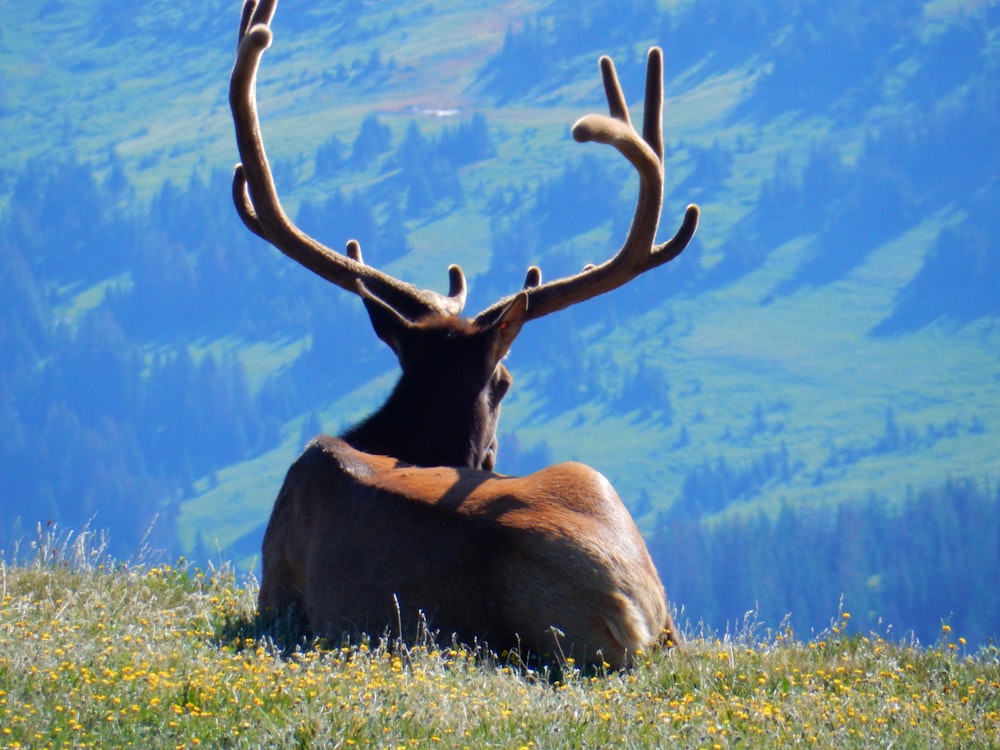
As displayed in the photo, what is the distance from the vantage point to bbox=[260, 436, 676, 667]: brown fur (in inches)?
220

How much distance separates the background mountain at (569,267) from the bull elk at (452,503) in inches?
2033

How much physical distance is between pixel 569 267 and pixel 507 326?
273 ft

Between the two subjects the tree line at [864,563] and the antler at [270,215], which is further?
the tree line at [864,563]

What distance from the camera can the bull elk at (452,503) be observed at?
564 cm

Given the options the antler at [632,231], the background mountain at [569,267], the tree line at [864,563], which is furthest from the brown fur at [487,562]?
the background mountain at [569,267]

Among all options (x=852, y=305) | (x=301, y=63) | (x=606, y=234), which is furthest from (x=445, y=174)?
(x=852, y=305)

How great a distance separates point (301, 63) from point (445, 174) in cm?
2684

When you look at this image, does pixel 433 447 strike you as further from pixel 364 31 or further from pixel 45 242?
pixel 364 31

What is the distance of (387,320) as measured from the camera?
299 inches

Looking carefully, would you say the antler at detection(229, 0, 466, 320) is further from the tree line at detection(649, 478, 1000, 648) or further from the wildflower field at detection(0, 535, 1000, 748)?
the tree line at detection(649, 478, 1000, 648)

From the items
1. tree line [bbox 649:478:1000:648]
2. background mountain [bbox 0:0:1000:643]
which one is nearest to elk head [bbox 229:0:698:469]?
tree line [bbox 649:478:1000:648]

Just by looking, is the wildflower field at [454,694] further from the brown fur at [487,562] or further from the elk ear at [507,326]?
the elk ear at [507,326]

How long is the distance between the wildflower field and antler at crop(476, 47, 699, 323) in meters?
2.22

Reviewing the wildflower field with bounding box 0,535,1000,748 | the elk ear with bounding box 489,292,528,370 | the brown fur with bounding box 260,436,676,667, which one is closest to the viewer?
the wildflower field with bounding box 0,535,1000,748
